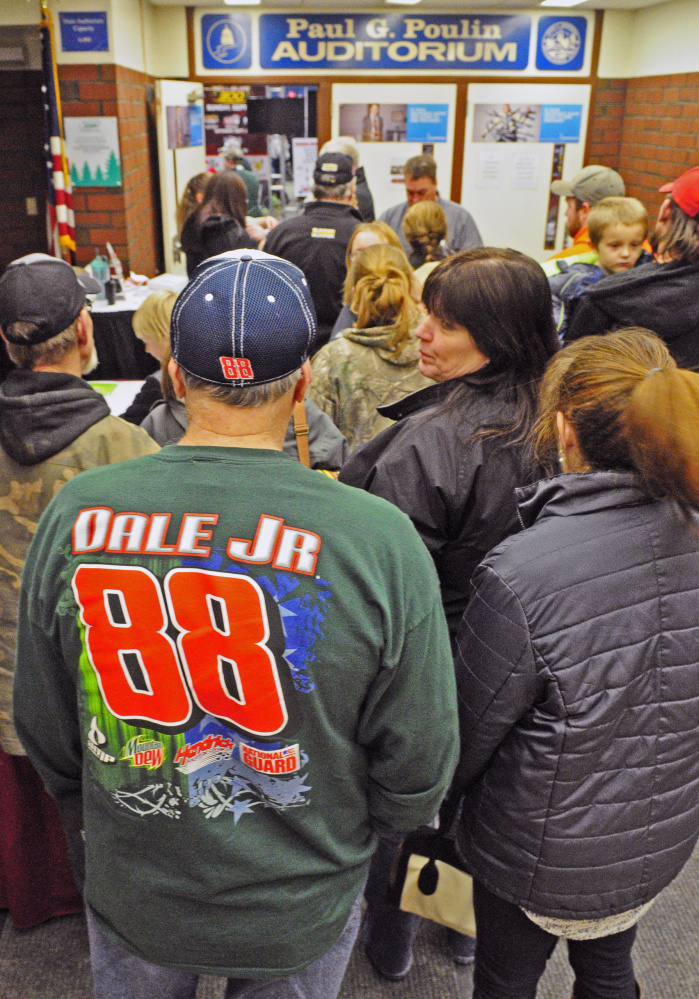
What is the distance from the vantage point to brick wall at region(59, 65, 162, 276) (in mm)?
4645

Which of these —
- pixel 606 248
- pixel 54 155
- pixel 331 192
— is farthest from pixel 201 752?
pixel 54 155

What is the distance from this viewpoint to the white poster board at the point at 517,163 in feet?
22.5

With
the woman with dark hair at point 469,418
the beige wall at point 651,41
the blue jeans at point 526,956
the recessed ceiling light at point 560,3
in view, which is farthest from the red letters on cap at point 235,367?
the recessed ceiling light at point 560,3

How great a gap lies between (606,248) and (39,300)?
7.21 feet

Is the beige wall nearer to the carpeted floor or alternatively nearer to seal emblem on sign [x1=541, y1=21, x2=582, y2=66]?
seal emblem on sign [x1=541, y1=21, x2=582, y2=66]

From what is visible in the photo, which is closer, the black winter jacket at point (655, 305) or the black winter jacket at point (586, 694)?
the black winter jacket at point (586, 694)

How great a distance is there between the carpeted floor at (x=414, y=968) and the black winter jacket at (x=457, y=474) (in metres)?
1.00

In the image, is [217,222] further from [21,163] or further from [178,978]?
[178,978]

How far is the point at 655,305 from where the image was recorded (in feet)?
7.30

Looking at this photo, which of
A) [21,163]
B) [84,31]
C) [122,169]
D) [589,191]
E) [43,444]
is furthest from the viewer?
[21,163]

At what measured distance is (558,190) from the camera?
489cm

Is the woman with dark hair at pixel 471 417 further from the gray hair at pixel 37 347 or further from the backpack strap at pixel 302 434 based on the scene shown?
the gray hair at pixel 37 347

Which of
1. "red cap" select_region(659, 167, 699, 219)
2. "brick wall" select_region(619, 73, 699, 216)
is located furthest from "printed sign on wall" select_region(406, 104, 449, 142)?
"red cap" select_region(659, 167, 699, 219)


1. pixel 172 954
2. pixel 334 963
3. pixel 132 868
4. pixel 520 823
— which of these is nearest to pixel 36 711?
pixel 132 868
